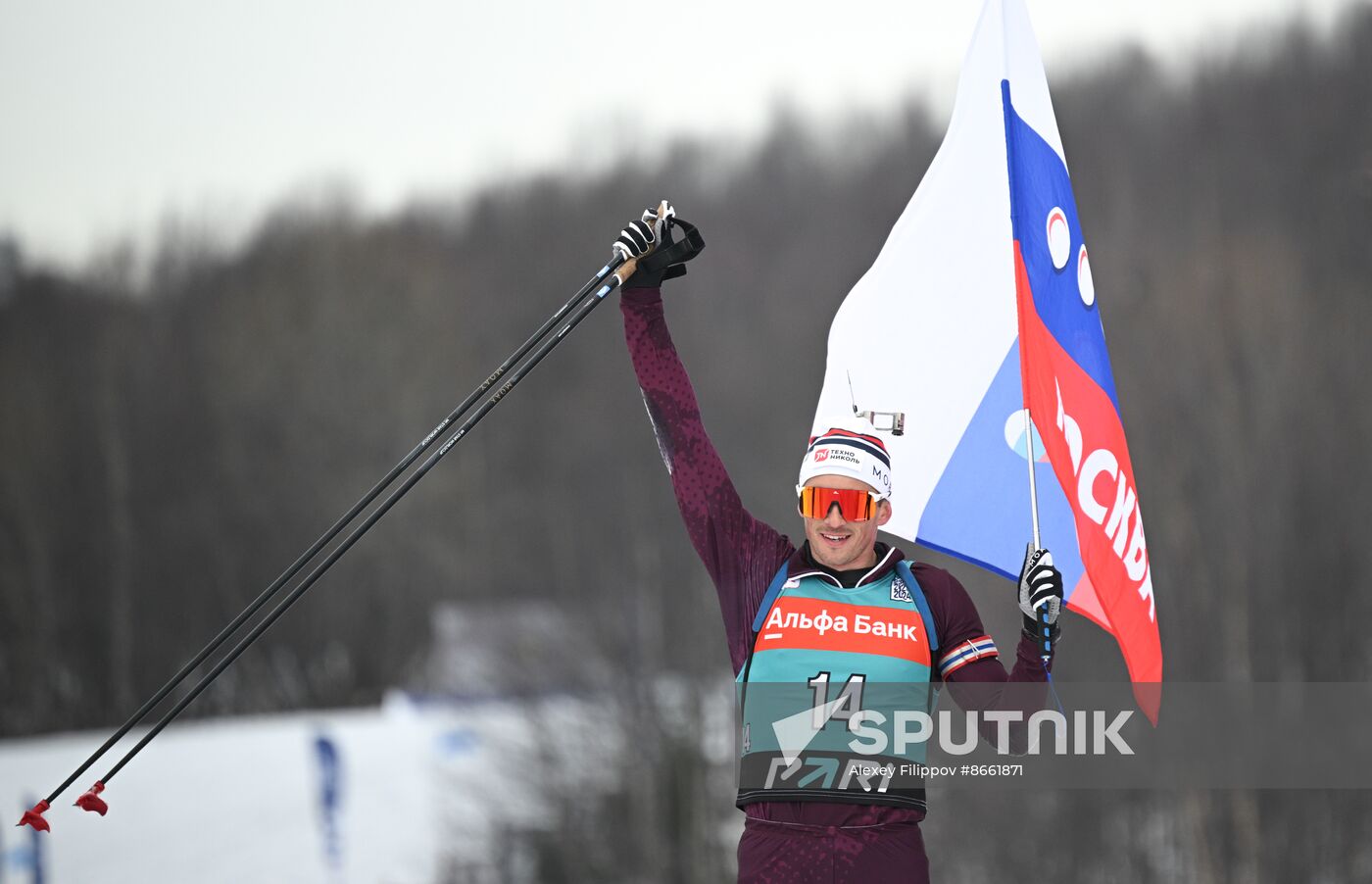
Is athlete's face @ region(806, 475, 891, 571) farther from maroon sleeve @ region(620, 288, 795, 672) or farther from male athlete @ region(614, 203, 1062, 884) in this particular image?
maroon sleeve @ region(620, 288, 795, 672)

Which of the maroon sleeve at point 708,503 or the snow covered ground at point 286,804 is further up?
the snow covered ground at point 286,804

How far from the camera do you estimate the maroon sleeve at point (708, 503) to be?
3.78 meters

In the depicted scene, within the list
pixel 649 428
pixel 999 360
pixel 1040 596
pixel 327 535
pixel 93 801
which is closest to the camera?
pixel 1040 596

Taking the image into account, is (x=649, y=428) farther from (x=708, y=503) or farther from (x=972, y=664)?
(x=972, y=664)

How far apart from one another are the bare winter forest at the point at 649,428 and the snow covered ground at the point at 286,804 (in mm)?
1610

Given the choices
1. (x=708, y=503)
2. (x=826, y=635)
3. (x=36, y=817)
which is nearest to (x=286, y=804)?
(x=36, y=817)

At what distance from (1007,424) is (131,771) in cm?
1755

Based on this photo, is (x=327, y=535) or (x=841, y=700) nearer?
(x=841, y=700)

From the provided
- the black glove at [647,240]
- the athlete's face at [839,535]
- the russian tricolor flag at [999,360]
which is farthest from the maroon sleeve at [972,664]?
the black glove at [647,240]

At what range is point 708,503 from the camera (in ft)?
12.4

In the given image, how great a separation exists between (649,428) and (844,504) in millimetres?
38925

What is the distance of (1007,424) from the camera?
4.48 metres

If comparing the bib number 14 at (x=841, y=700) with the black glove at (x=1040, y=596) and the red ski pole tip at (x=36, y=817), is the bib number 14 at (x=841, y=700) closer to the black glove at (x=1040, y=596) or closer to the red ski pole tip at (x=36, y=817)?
the black glove at (x=1040, y=596)

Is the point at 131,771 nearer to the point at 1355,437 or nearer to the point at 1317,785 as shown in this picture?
the point at 1317,785
